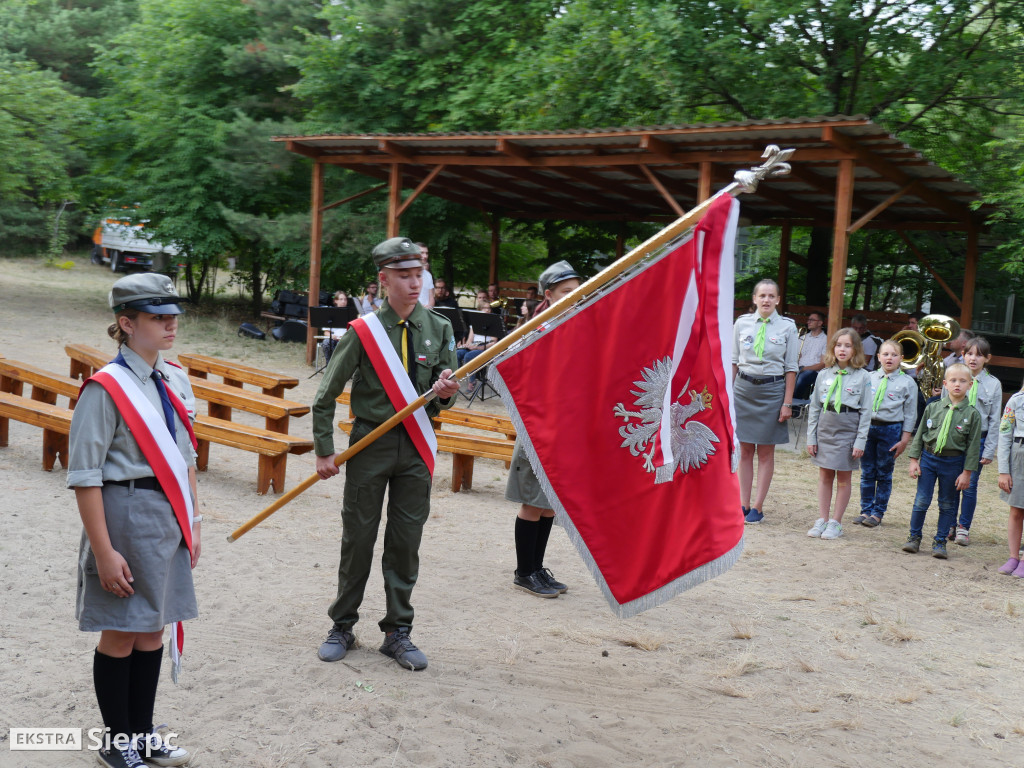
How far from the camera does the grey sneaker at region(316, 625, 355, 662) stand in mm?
4156

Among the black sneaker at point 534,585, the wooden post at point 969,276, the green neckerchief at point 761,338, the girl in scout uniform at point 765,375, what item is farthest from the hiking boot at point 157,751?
the wooden post at point 969,276

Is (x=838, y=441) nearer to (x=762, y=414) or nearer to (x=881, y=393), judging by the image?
(x=762, y=414)

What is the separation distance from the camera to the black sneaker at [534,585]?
210 inches

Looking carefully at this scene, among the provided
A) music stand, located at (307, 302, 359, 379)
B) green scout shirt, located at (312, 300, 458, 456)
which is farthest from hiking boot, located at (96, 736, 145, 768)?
music stand, located at (307, 302, 359, 379)

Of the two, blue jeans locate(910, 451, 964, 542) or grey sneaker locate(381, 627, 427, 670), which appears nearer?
grey sneaker locate(381, 627, 427, 670)

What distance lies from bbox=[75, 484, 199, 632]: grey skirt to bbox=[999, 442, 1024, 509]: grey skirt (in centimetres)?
559

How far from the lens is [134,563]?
116 inches

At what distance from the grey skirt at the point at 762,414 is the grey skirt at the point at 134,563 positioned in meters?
5.05

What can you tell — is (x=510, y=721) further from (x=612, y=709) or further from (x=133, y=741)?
(x=133, y=741)

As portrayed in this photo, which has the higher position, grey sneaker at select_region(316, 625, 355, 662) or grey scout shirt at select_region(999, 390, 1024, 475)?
grey scout shirt at select_region(999, 390, 1024, 475)

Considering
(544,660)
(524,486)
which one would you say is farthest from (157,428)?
(524,486)

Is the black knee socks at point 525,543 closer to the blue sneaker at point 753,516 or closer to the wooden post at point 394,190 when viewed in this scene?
the blue sneaker at point 753,516

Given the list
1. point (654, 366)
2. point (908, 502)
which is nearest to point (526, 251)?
point (908, 502)

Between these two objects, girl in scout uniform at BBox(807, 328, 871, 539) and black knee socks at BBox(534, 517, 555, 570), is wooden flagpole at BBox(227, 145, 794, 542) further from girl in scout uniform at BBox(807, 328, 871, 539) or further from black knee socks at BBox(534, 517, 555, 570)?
girl in scout uniform at BBox(807, 328, 871, 539)
